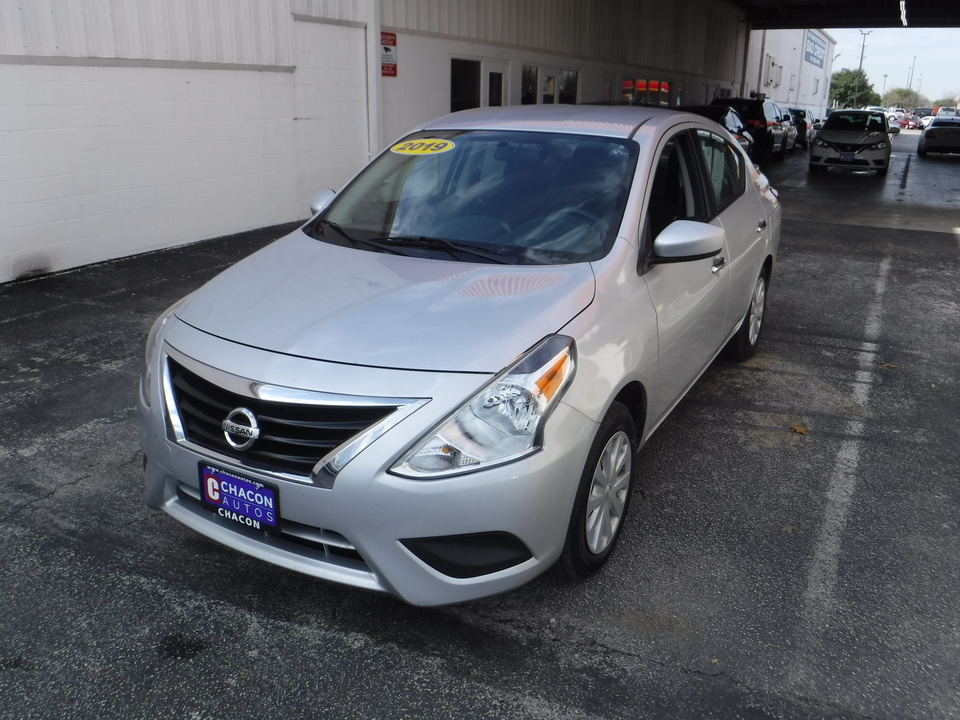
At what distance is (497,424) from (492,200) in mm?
1494

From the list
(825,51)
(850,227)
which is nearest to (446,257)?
(850,227)

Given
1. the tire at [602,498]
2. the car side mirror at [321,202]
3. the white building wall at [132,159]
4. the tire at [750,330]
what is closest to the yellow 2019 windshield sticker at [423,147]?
the car side mirror at [321,202]

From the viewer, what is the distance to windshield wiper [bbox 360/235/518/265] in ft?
11.0

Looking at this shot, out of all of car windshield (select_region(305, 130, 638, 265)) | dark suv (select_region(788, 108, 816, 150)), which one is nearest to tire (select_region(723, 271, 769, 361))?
car windshield (select_region(305, 130, 638, 265))

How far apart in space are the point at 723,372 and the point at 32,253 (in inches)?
248

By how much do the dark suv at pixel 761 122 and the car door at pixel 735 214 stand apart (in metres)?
16.1

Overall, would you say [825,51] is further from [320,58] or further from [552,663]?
[552,663]

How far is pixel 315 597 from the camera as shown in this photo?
118 inches

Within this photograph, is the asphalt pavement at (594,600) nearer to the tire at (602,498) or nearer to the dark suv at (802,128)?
the tire at (602,498)

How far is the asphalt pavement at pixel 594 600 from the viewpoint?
2.53 meters

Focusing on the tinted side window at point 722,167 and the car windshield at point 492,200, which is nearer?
the car windshield at point 492,200

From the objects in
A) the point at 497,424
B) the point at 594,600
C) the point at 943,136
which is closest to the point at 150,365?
the point at 497,424

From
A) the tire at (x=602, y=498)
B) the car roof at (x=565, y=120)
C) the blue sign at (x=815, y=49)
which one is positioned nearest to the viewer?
the tire at (x=602, y=498)

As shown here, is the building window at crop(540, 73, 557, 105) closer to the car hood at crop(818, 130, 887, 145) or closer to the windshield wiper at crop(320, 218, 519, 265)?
the car hood at crop(818, 130, 887, 145)
